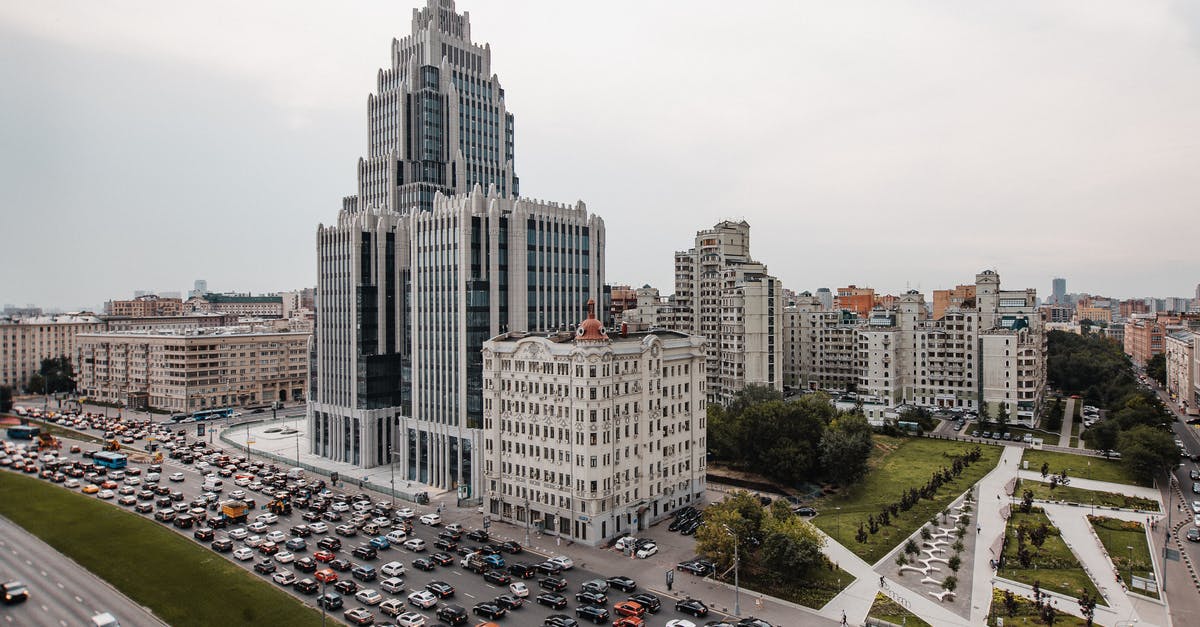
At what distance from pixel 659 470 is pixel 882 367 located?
8684 centimetres

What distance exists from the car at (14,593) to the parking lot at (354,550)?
16931 millimetres

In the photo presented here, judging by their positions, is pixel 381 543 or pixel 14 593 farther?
pixel 381 543

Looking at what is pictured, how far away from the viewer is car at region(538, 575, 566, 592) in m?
67.5

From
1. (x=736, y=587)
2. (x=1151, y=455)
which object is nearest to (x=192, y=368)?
(x=736, y=587)

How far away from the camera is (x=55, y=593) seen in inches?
2685

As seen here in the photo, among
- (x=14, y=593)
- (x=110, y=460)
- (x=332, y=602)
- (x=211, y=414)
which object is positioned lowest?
(x=332, y=602)

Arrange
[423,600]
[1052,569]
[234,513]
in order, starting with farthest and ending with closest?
[234,513], [1052,569], [423,600]

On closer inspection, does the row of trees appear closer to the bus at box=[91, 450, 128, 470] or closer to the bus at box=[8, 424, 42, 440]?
the bus at box=[91, 450, 128, 470]

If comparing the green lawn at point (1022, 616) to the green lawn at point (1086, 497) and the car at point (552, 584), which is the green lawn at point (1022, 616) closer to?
the car at point (552, 584)

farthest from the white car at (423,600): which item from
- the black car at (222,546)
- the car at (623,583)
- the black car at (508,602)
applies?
the black car at (222,546)

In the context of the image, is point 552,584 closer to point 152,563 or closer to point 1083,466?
point 152,563

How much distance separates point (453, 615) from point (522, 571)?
1165 cm

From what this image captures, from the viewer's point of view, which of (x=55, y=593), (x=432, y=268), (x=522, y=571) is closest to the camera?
(x=55, y=593)

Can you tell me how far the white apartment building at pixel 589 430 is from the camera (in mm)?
80875
